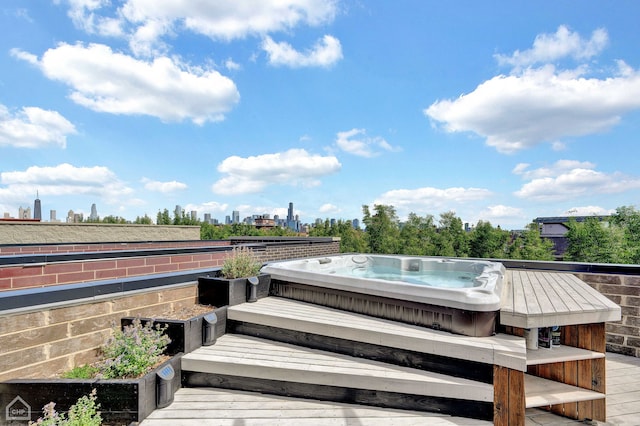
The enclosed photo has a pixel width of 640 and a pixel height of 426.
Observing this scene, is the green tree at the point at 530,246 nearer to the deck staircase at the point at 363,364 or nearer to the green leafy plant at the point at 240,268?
the deck staircase at the point at 363,364

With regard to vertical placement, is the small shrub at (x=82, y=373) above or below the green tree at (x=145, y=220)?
below

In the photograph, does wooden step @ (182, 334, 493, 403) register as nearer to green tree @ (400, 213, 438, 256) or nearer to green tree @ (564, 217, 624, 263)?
green tree @ (400, 213, 438, 256)

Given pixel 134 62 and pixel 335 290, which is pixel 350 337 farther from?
pixel 134 62

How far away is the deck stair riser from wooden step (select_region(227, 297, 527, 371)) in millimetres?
176

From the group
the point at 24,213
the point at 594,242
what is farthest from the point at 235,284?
the point at 594,242

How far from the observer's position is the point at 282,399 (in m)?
2.21

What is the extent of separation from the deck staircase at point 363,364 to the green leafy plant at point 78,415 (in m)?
0.61

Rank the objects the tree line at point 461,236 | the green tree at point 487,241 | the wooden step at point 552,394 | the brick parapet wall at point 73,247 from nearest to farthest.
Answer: the wooden step at point 552,394 → the brick parapet wall at point 73,247 → the tree line at point 461,236 → the green tree at point 487,241

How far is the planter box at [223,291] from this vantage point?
313 centimetres

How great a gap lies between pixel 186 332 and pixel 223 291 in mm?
761

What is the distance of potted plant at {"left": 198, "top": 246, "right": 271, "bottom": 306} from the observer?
315cm

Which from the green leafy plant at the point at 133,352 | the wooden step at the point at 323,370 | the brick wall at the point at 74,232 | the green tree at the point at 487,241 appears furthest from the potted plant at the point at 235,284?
the green tree at the point at 487,241

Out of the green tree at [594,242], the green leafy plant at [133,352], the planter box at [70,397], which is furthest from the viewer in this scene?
the green tree at [594,242]

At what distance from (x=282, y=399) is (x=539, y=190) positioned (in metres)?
11.3
